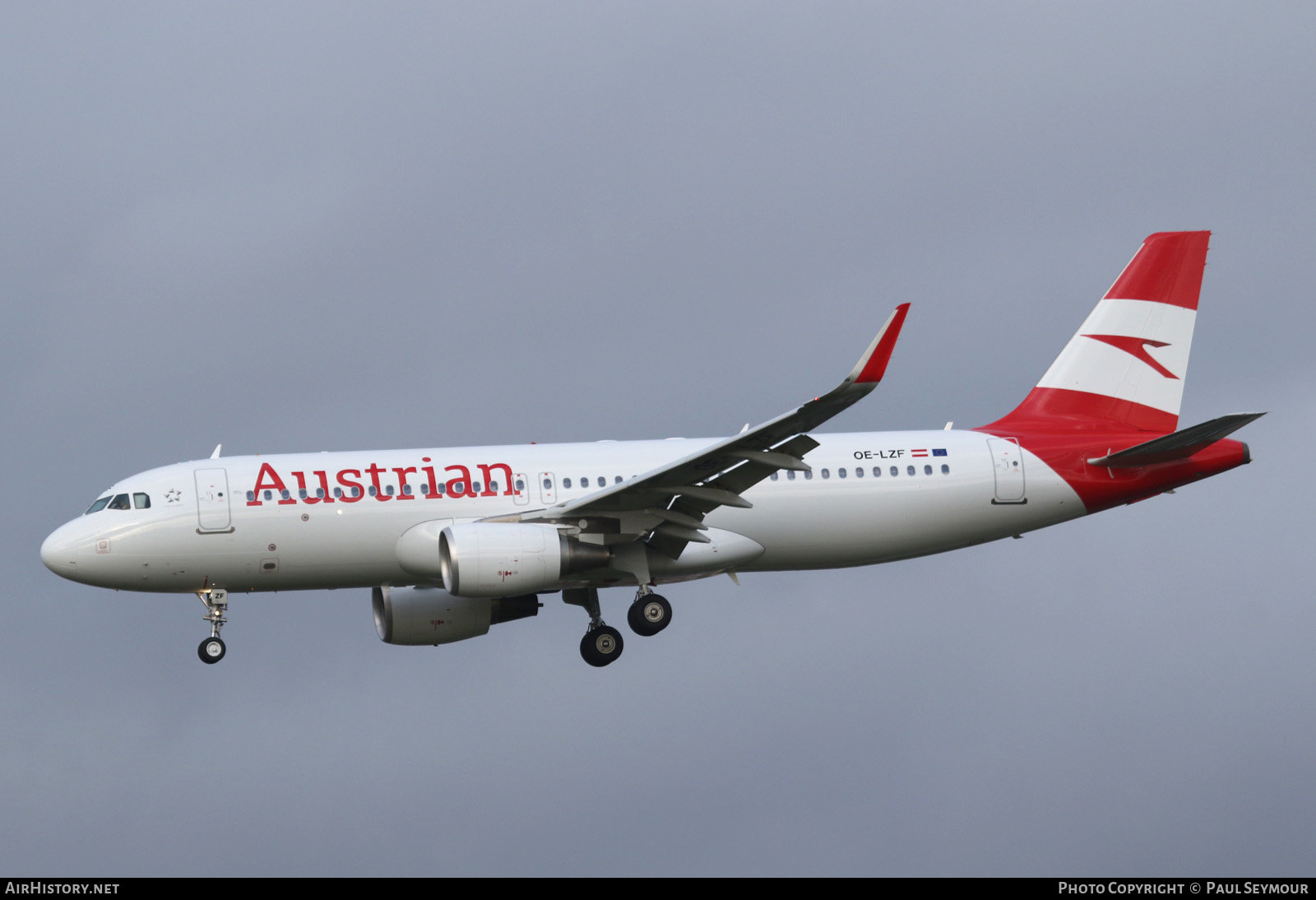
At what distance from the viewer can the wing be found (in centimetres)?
3023

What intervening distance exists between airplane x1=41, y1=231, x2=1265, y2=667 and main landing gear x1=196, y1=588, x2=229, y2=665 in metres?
0.04

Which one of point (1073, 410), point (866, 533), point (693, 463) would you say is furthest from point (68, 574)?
point (1073, 410)

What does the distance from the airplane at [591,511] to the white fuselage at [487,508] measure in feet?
0.12

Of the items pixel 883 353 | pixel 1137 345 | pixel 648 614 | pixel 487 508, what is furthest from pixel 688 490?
pixel 1137 345

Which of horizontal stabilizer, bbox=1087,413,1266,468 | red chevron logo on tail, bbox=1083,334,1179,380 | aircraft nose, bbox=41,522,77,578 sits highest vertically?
red chevron logo on tail, bbox=1083,334,1179,380

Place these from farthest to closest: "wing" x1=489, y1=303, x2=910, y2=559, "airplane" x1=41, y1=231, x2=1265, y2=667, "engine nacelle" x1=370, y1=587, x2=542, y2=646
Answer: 1. "engine nacelle" x1=370, y1=587, x2=542, y2=646
2. "airplane" x1=41, y1=231, x2=1265, y2=667
3. "wing" x1=489, y1=303, x2=910, y2=559

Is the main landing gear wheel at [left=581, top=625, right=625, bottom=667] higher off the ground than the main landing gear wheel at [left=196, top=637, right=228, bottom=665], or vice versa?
Answer: the main landing gear wheel at [left=196, top=637, right=228, bottom=665]

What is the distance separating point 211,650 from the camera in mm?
34062

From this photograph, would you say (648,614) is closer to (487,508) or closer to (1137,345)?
(487,508)

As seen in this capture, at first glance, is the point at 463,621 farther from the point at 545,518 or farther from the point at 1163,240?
the point at 1163,240

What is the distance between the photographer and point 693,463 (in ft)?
103

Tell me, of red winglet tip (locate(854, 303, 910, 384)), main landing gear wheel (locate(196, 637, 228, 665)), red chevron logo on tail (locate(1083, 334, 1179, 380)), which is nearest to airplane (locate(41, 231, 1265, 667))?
main landing gear wheel (locate(196, 637, 228, 665))

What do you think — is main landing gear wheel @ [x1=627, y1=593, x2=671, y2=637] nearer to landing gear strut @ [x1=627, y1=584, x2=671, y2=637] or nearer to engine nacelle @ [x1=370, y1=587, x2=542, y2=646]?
landing gear strut @ [x1=627, y1=584, x2=671, y2=637]

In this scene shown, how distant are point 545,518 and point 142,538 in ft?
26.1
